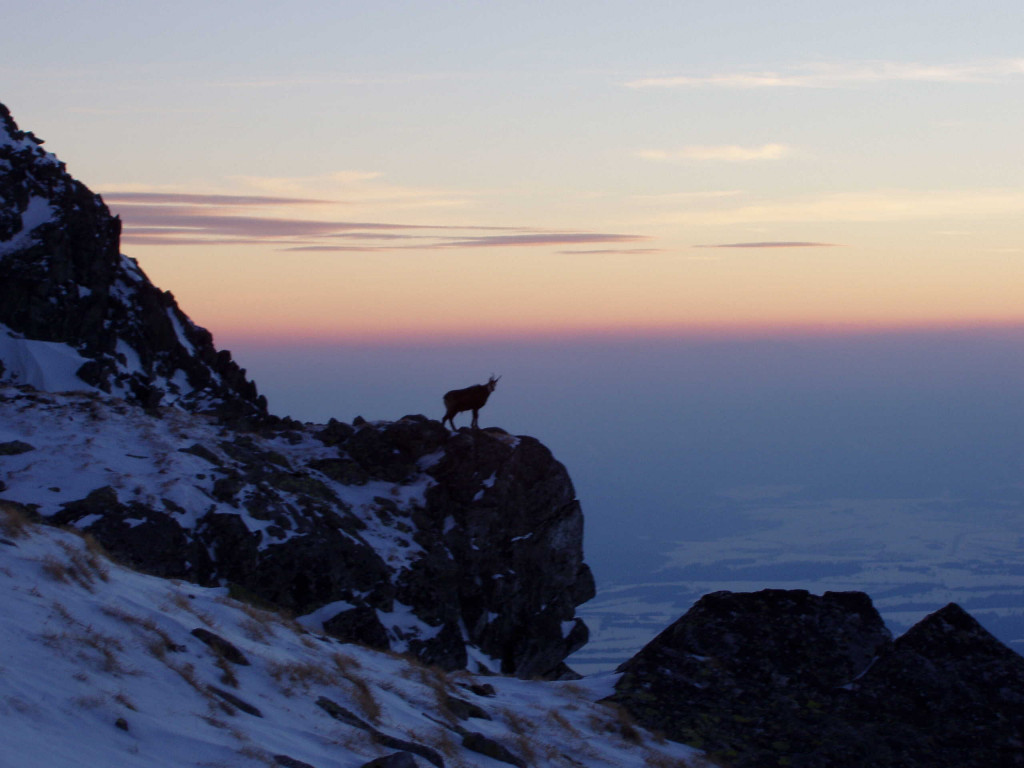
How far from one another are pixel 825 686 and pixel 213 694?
9.73 meters

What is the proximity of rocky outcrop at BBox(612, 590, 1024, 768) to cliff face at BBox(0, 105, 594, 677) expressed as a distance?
8.89 metres

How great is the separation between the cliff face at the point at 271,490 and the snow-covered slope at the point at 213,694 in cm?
831

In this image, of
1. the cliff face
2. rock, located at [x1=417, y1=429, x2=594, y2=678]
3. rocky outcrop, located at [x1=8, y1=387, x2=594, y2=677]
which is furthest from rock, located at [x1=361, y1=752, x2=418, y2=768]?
rock, located at [x1=417, y1=429, x2=594, y2=678]

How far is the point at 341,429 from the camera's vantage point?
29156mm

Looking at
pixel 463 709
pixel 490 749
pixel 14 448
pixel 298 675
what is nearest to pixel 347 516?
pixel 14 448

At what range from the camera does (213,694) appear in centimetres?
929

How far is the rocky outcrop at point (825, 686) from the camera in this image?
13273 millimetres

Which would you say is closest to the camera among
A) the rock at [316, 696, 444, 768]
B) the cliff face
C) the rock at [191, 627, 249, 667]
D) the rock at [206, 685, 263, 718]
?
the rock at [206, 685, 263, 718]

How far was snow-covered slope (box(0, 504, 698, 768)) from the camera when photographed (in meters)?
7.83

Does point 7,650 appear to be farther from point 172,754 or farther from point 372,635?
point 372,635

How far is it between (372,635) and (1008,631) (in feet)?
537

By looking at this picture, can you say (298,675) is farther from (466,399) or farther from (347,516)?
(466,399)

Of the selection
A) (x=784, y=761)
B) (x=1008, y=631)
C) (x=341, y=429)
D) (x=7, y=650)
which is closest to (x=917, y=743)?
(x=784, y=761)

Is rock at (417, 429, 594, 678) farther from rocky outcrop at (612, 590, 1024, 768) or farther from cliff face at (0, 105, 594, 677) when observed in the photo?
rocky outcrop at (612, 590, 1024, 768)
